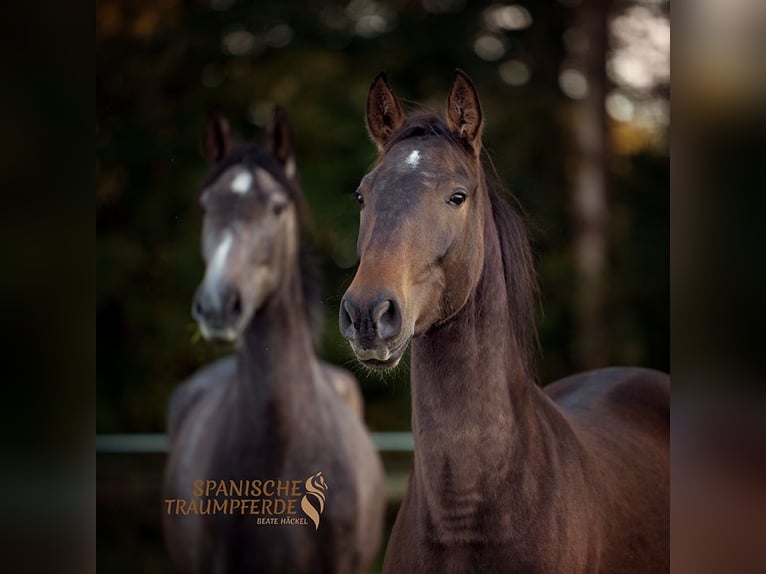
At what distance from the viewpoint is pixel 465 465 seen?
103 inches

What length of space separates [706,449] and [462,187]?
1331 millimetres

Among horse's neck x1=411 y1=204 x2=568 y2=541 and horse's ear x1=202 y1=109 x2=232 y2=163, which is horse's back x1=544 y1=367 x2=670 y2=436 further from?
horse's ear x1=202 y1=109 x2=232 y2=163

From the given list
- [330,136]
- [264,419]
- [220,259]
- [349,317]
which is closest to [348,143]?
[330,136]

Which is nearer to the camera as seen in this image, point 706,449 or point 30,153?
point 30,153

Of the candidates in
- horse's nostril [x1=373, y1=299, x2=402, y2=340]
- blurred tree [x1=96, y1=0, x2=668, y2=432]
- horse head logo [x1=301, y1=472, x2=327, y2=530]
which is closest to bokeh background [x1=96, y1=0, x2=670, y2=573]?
blurred tree [x1=96, y1=0, x2=668, y2=432]


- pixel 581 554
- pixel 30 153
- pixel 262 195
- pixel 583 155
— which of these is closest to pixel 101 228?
pixel 262 195

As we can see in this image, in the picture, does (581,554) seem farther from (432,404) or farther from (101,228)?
(101,228)

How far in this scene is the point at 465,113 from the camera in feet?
9.02

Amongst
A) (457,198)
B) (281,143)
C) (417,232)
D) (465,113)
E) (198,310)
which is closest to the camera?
(417,232)

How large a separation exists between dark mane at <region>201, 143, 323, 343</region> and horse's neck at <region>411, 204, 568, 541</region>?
1401 mm

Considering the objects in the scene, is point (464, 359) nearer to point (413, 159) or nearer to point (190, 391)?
point (413, 159)

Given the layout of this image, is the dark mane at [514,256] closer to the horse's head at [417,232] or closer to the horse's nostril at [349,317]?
the horse's head at [417,232]

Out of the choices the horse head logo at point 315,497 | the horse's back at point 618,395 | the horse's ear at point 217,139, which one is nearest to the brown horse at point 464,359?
the horse's back at point 618,395

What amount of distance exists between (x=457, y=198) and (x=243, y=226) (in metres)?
1.37
